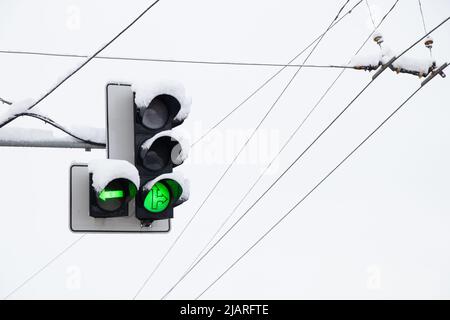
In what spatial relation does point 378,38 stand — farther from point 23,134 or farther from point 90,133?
point 23,134

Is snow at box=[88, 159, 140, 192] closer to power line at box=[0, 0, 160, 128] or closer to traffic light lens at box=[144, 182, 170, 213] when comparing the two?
traffic light lens at box=[144, 182, 170, 213]

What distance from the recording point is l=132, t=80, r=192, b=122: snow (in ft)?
13.3

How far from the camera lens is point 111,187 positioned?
3967 mm

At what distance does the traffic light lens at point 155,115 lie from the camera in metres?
4.08

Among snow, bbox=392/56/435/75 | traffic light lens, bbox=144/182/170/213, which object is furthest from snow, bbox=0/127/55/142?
snow, bbox=392/56/435/75

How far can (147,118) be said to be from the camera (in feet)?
13.4

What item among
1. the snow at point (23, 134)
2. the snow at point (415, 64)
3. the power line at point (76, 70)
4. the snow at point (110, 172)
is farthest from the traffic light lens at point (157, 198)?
the snow at point (415, 64)

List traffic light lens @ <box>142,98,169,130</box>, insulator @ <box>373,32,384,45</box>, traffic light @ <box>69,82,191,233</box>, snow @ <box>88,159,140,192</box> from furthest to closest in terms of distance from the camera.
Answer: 1. insulator @ <box>373,32,384,45</box>
2. traffic light lens @ <box>142,98,169,130</box>
3. traffic light @ <box>69,82,191,233</box>
4. snow @ <box>88,159,140,192</box>

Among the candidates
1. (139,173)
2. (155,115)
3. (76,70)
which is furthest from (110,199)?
(76,70)

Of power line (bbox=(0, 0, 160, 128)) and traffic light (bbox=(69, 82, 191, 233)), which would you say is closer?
traffic light (bbox=(69, 82, 191, 233))

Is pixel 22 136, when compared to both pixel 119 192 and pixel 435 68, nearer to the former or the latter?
pixel 119 192

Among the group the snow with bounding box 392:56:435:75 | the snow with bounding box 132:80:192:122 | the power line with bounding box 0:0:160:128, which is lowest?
the snow with bounding box 132:80:192:122

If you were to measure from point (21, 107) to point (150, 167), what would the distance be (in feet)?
3.45

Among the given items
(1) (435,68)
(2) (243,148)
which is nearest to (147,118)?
(1) (435,68)
